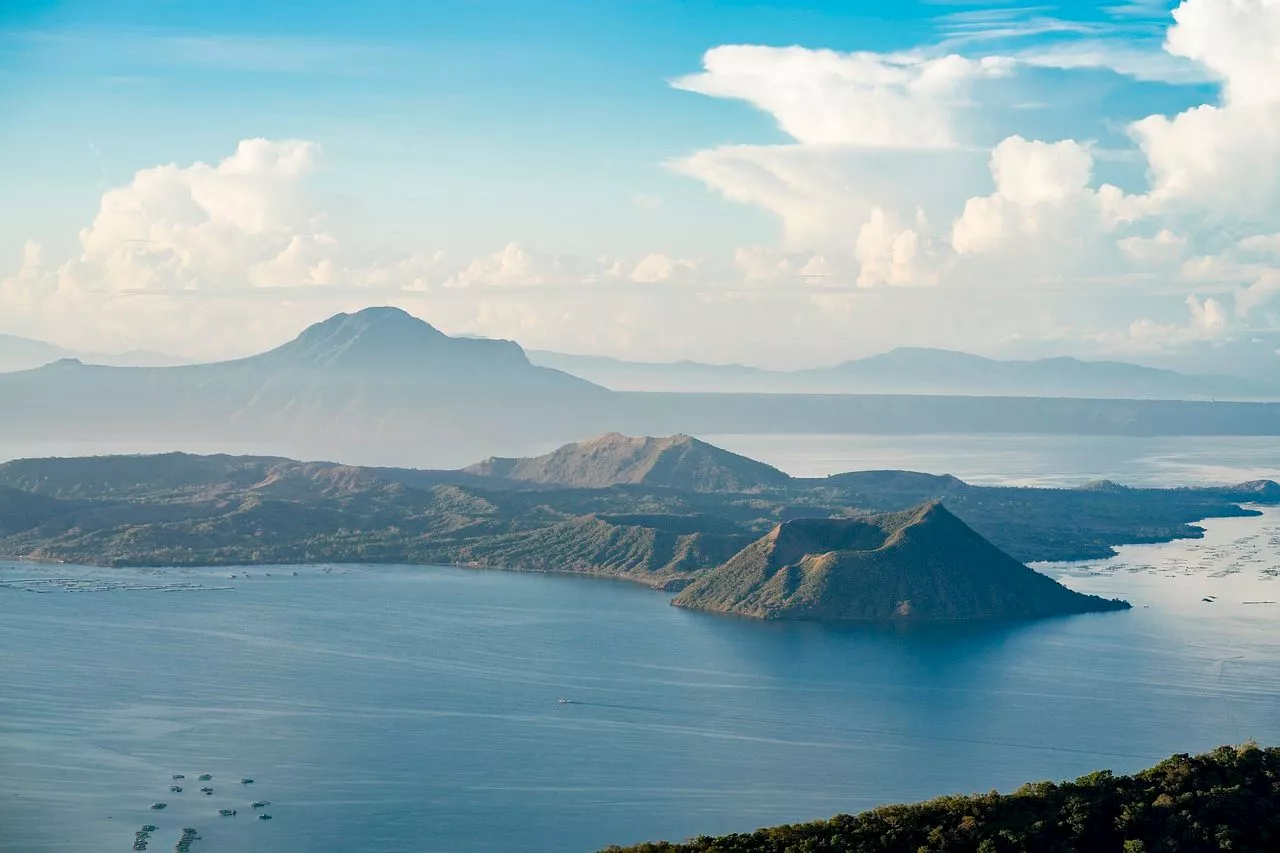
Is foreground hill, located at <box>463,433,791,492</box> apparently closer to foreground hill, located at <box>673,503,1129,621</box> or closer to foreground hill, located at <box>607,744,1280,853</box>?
foreground hill, located at <box>673,503,1129,621</box>

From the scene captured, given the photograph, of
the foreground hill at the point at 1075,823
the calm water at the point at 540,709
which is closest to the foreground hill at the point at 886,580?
the calm water at the point at 540,709

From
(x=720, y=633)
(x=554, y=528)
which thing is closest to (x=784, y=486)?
(x=554, y=528)

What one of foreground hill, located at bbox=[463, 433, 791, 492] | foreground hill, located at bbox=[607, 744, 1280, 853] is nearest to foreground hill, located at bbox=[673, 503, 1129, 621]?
foreground hill, located at bbox=[607, 744, 1280, 853]

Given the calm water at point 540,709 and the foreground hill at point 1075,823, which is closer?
the foreground hill at point 1075,823

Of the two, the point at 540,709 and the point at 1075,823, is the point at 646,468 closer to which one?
the point at 540,709

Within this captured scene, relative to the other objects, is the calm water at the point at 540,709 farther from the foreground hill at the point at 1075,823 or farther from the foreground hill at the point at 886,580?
the foreground hill at the point at 1075,823

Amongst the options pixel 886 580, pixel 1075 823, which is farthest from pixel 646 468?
pixel 1075 823

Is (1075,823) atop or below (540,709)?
atop
